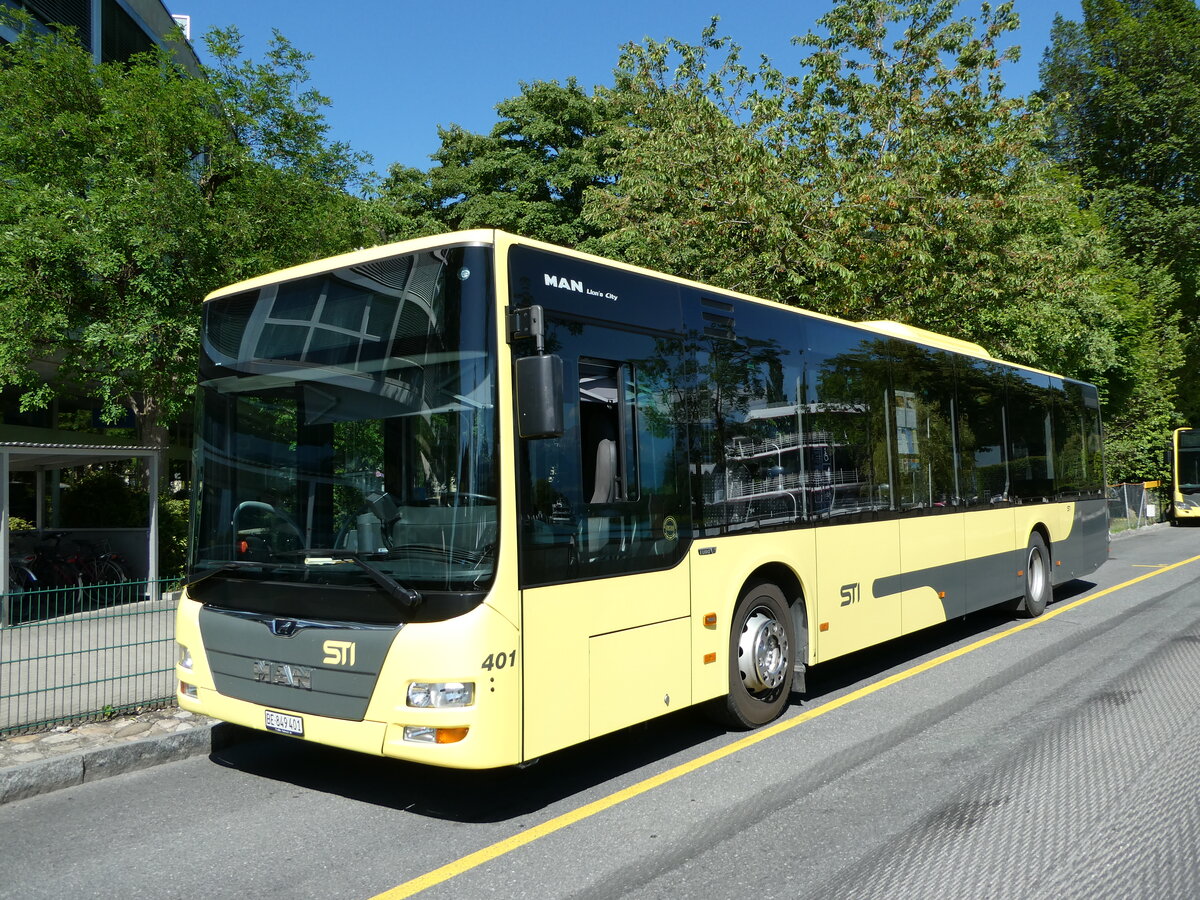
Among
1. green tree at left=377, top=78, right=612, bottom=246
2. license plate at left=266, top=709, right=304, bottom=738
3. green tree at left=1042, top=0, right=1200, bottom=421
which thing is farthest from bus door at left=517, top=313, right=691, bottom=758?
green tree at left=1042, top=0, right=1200, bottom=421

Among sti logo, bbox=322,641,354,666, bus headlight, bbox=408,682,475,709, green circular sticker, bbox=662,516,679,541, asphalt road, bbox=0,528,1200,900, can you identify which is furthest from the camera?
green circular sticker, bbox=662,516,679,541

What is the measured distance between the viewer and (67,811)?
5.21 meters

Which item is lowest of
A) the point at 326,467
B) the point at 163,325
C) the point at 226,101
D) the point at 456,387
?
the point at 326,467

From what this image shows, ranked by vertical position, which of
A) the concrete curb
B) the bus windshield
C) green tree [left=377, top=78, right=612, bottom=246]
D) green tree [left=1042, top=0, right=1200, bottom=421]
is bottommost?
the concrete curb

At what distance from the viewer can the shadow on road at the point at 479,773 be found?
522 cm

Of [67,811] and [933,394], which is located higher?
[933,394]

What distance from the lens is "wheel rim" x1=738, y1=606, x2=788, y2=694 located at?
638cm

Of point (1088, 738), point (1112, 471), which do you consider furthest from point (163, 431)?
point (1112, 471)

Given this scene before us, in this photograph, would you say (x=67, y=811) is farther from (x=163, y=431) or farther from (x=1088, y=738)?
(x=163, y=431)

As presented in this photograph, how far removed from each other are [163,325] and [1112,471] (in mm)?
33585

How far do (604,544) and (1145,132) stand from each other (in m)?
49.0

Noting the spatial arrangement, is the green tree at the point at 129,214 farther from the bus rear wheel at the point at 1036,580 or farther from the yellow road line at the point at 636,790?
the bus rear wheel at the point at 1036,580

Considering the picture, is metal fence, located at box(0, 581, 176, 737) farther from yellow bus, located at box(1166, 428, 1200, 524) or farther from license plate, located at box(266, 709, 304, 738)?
yellow bus, located at box(1166, 428, 1200, 524)

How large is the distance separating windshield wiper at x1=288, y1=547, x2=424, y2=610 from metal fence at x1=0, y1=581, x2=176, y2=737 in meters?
2.15
